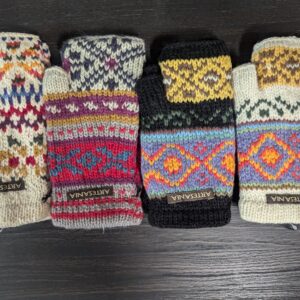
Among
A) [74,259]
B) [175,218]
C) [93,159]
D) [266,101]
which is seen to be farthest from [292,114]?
[74,259]

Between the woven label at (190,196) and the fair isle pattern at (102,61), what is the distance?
286 mm

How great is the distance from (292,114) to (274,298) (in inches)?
19.5

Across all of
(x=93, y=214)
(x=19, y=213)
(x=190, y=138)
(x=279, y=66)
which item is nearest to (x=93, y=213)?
(x=93, y=214)

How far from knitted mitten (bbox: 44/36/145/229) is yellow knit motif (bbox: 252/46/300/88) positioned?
30 centimetres

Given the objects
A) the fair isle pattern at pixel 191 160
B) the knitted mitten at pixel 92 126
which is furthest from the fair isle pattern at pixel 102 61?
the fair isle pattern at pixel 191 160

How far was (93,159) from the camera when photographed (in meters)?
0.99

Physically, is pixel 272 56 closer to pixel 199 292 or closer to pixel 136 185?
pixel 136 185

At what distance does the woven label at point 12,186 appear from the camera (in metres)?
0.98

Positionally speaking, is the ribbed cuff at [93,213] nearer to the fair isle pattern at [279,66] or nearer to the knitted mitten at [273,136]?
the knitted mitten at [273,136]

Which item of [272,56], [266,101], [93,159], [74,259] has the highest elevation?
[272,56]

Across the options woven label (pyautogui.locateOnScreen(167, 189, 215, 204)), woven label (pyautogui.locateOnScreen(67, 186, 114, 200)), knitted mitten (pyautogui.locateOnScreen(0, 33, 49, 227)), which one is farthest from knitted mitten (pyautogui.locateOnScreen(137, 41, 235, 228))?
knitted mitten (pyautogui.locateOnScreen(0, 33, 49, 227))

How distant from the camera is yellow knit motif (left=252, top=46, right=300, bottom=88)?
98 cm

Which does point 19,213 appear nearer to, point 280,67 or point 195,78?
point 195,78

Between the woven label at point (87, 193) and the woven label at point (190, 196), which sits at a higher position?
the woven label at point (87, 193)
